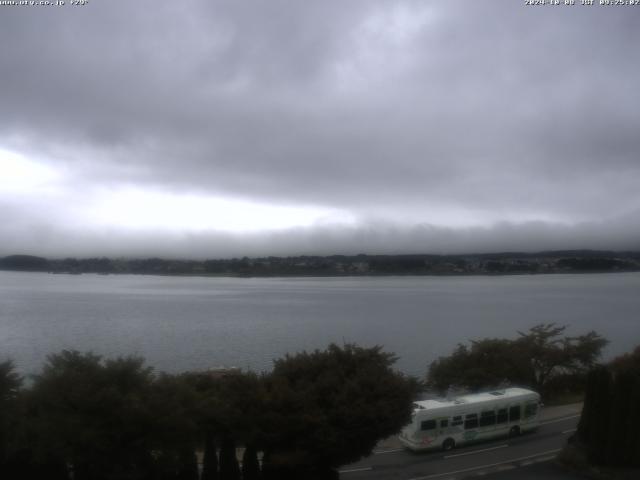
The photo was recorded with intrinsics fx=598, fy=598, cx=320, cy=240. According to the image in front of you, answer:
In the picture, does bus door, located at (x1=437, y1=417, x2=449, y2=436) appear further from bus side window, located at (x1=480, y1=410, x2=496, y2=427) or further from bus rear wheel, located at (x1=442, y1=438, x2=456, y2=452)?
bus side window, located at (x1=480, y1=410, x2=496, y2=427)

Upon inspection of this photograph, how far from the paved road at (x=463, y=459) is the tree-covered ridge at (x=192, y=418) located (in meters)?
3.17

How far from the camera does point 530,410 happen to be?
75.5 feet

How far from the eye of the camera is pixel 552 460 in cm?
1864

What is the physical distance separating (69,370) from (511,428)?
16244mm

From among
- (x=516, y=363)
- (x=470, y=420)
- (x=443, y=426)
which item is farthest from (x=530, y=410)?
(x=516, y=363)

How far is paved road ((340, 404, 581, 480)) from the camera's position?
60.1 feet

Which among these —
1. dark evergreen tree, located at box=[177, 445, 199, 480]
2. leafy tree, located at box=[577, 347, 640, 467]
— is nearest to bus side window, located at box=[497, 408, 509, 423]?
leafy tree, located at box=[577, 347, 640, 467]

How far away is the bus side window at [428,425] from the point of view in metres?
20.6

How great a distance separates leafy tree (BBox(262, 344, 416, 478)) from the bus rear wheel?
5819 millimetres

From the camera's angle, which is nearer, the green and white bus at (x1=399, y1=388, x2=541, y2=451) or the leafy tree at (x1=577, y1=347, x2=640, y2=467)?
the leafy tree at (x1=577, y1=347, x2=640, y2=467)

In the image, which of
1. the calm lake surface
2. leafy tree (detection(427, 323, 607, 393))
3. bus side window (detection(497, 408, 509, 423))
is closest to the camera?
bus side window (detection(497, 408, 509, 423))

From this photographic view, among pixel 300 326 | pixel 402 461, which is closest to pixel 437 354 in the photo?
pixel 300 326

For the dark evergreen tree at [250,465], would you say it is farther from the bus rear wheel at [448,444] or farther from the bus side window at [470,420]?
the bus side window at [470,420]

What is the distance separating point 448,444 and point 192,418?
36.1 ft
